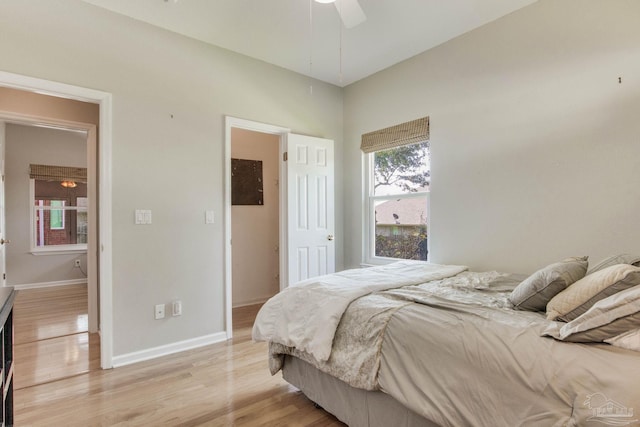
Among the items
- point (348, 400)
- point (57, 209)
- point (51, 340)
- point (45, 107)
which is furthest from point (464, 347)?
point (57, 209)

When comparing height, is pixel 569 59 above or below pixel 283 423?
above

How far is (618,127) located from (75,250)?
7669mm

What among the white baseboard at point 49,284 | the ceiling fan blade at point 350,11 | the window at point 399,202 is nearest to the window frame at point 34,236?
the white baseboard at point 49,284

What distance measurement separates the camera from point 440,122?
3.22m

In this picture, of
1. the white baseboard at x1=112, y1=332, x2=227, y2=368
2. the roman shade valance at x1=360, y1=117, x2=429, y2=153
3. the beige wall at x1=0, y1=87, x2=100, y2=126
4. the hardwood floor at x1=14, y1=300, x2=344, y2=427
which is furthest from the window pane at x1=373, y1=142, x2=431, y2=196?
the beige wall at x1=0, y1=87, x2=100, y2=126

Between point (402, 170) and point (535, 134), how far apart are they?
1.34 meters

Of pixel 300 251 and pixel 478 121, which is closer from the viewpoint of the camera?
pixel 478 121

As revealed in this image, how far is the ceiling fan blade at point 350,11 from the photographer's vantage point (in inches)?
87.6

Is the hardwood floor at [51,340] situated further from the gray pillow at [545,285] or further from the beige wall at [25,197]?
the gray pillow at [545,285]

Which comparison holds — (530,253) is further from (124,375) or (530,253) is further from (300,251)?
(124,375)

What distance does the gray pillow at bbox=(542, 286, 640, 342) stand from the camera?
107 centimetres

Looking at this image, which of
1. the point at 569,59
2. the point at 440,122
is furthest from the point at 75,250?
the point at 569,59

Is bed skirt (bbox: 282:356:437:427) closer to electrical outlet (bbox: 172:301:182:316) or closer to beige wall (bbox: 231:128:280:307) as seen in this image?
electrical outlet (bbox: 172:301:182:316)

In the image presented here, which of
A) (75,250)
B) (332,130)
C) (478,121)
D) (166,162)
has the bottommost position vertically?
(75,250)
